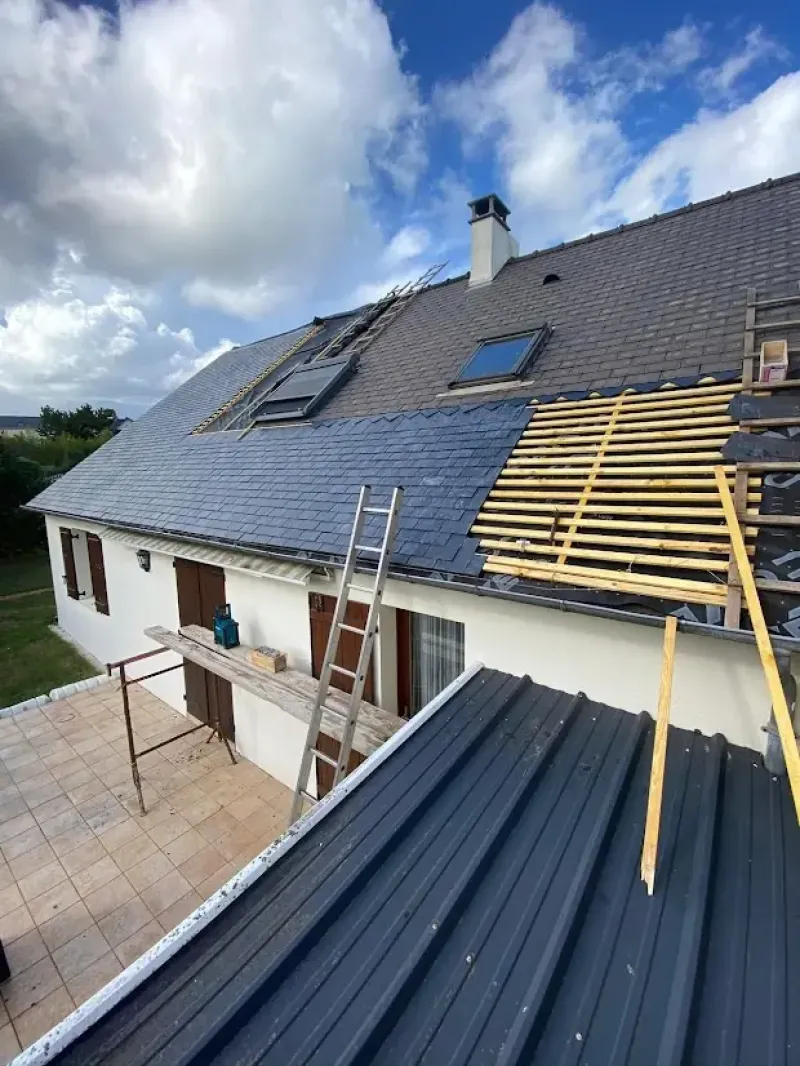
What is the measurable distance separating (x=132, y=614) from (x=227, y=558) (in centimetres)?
549

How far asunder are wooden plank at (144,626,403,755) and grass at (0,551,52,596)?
1636 cm

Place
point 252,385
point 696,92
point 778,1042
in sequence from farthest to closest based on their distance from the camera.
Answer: point 252,385 → point 696,92 → point 778,1042

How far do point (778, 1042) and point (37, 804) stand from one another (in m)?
9.33

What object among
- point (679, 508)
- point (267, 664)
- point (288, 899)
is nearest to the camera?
point (288, 899)

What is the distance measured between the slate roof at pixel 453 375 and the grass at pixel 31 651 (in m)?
4.34

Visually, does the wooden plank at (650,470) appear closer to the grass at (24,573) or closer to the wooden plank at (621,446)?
the wooden plank at (621,446)

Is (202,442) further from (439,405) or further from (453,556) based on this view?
(453,556)

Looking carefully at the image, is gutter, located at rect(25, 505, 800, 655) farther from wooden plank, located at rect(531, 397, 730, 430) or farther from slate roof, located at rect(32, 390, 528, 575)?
wooden plank, located at rect(531, 397, 730, 430)

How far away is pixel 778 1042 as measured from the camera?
5.93ft

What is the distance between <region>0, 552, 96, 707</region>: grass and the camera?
11484 millimetres

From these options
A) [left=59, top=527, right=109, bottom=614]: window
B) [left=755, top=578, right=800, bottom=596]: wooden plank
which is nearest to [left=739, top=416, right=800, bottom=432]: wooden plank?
[left=755, top=578, right=800, bottom=596]: wooden plank

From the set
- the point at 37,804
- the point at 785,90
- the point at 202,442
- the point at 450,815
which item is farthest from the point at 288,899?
the point at 785,90

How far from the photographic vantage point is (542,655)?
4.34 meters

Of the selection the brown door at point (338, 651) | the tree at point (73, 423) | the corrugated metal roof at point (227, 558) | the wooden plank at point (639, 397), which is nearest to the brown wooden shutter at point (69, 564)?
the corrugated metal roof at point (227, 558)
